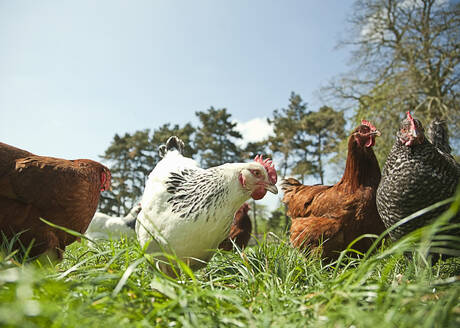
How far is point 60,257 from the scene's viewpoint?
243 cm

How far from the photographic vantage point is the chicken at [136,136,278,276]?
2.19 metres

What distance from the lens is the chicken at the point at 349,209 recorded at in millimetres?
2936

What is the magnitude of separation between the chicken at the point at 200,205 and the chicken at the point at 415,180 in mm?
988

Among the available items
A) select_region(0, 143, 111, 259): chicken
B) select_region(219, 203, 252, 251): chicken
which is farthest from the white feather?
select_region(219, 203, 252, 251): chicken

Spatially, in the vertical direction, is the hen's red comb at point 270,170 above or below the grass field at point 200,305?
above

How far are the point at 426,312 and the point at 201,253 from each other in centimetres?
162

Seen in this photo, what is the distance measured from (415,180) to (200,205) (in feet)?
5.69

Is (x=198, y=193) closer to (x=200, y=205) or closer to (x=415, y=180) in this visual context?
(x=200, y=205)

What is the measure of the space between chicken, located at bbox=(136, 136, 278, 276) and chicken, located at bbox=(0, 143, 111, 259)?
0.66 metres

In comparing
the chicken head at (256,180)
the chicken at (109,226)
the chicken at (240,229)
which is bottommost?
the chicken at (109,226)

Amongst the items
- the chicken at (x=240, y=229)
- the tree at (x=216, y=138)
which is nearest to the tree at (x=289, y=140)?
the tree at (x=216, y=138)

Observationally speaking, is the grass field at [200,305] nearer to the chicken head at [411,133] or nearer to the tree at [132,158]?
the chicken head at [411,133]

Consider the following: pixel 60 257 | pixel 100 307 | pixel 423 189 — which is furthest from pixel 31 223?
pixel 423 189

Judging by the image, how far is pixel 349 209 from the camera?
301cm
